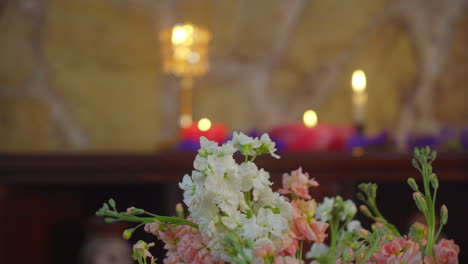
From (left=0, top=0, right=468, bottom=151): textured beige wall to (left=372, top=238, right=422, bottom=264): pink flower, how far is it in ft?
8.25

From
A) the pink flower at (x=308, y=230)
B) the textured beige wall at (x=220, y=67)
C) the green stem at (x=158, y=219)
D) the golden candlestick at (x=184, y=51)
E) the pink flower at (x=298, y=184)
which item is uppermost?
the textured beige wall at (x=220, y=67)

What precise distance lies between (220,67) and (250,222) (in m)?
2.63

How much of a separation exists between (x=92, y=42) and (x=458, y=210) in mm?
1756

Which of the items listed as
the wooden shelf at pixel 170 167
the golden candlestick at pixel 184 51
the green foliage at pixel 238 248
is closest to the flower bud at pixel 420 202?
the green foliage at pixel 238 248

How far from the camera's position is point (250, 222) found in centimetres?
40

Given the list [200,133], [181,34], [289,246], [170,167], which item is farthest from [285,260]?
[181,34]

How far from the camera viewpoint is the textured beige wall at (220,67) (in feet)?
Result: 9.52

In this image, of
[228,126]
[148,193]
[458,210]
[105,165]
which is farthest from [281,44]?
[105,165]

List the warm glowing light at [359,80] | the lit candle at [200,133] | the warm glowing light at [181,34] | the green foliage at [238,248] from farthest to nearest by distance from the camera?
the warm glowing light at [181,34], the lit candle at [200,133], the warm glowing light at [359,80], the green foliage at [238,248]

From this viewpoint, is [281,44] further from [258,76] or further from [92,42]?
[92,42]

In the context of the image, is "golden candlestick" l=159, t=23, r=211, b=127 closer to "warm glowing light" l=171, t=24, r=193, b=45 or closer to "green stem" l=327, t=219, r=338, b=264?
"warm glowing light" l=171, t=24, r=193, b=45

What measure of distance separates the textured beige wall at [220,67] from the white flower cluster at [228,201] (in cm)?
251

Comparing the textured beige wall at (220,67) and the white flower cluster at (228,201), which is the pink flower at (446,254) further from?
the textured beige wall at (220,67)

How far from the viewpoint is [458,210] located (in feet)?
5.24
